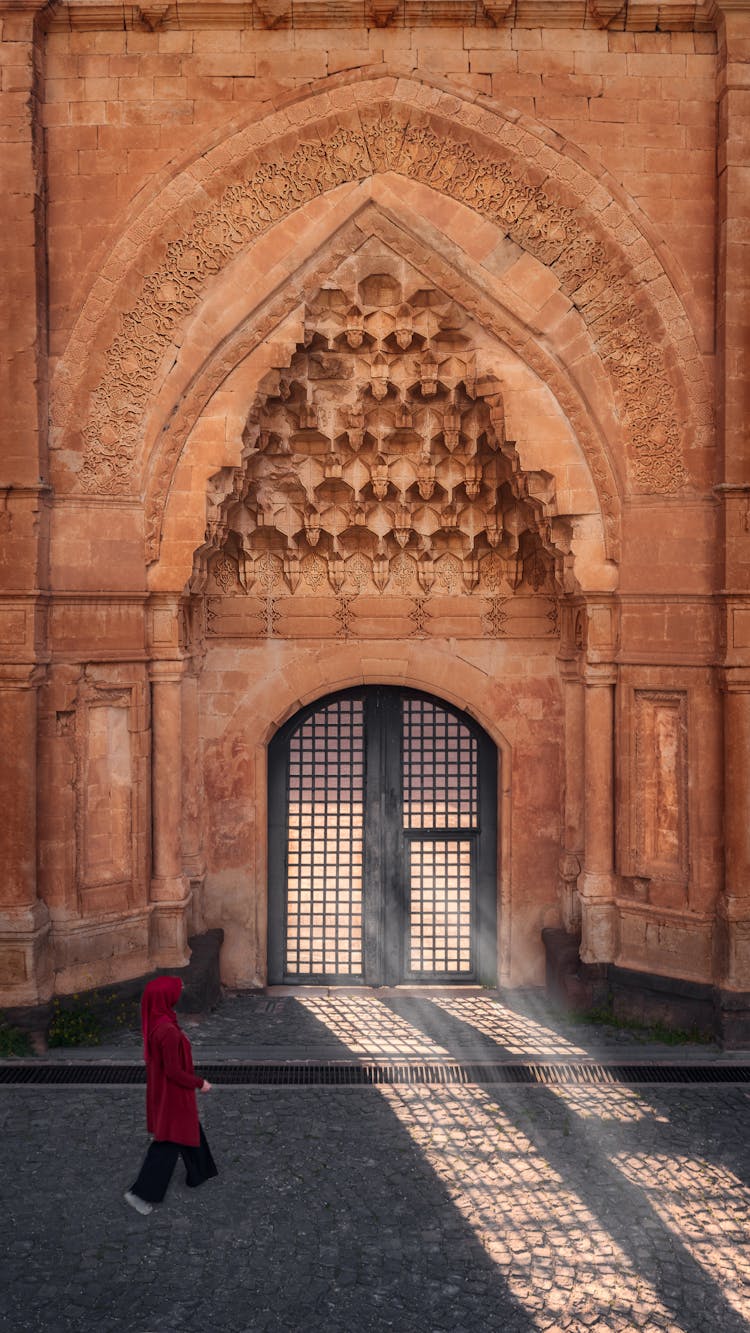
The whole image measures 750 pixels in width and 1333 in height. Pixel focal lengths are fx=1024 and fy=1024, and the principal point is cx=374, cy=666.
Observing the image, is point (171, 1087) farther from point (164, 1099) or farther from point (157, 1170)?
point (157, 1170)

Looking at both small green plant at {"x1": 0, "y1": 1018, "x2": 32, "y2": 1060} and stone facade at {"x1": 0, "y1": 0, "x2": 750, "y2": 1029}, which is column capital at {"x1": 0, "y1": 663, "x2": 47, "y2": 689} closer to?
stone facade at {"x1": 0, "y1": 0, "x2": 750, "y2": 1029}

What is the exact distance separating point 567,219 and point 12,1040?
23.6ft

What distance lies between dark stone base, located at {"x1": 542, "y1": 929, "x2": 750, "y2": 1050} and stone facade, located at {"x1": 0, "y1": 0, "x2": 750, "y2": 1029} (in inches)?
4.2

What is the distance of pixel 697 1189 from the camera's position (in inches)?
217

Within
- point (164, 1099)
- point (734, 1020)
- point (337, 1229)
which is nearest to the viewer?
point (337, 1229)

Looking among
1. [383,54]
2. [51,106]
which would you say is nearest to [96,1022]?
[51,106]

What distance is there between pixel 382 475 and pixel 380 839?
10.4 feet

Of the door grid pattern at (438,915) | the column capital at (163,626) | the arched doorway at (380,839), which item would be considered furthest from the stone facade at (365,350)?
the door grid pattern at (438,915)

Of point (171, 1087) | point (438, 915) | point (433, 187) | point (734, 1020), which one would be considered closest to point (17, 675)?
point (171, 1087)

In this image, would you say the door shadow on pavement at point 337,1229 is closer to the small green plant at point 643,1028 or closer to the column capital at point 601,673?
the small green plant at point 643,1028

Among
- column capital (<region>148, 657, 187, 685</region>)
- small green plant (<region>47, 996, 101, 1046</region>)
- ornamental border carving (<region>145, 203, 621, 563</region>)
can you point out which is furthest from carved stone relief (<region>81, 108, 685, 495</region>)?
small green plant (<region>47, 996, 101, 1046</region>)

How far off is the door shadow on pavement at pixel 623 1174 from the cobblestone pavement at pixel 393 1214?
0.01 m

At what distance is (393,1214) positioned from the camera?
5.29 metres

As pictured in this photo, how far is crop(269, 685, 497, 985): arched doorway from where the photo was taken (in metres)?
9.02
